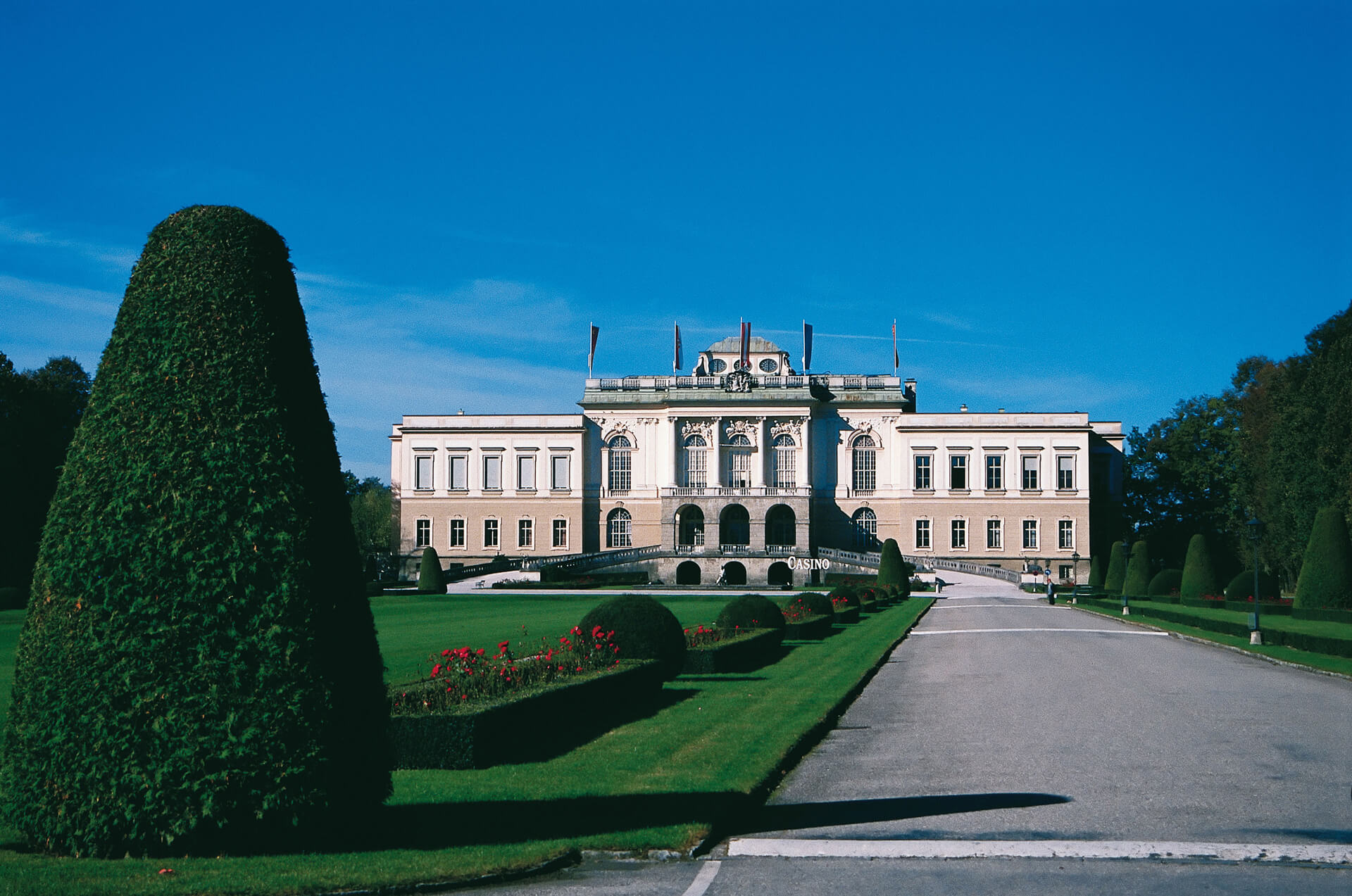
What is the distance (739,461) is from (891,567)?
25.2 m

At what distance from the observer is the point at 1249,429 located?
6444 centimetres

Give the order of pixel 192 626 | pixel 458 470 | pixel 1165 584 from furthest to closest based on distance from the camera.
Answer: pixel 458 470 → pixel 1165 584 → pixel 192 626

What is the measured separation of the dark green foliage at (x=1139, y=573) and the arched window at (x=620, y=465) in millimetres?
35085

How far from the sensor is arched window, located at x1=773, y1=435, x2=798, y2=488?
77938 mm

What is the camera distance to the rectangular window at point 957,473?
254ft

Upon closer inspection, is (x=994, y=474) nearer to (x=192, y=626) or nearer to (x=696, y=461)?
(x=696, y=461)

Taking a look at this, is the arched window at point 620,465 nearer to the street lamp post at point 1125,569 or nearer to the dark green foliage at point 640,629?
the street lamp post at point 1125,569

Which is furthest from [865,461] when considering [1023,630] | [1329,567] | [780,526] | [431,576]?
[1023,630]

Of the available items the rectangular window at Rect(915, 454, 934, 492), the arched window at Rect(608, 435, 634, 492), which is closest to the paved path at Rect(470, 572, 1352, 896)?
the rectangular window at Rect(915, 454, 934, 492)

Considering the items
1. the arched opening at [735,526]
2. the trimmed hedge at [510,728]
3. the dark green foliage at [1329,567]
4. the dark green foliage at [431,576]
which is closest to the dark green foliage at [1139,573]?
the dark green foliage at [1329,567]

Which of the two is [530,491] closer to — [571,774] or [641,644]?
[641,644]

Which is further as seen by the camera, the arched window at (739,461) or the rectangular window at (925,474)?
the arched window at (739,461)

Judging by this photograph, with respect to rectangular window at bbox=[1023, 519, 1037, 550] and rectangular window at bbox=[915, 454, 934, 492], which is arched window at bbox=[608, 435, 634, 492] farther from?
rectangular window at bbox=[1023, 519, 1037, 550]

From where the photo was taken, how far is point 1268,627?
29156 millimetres
